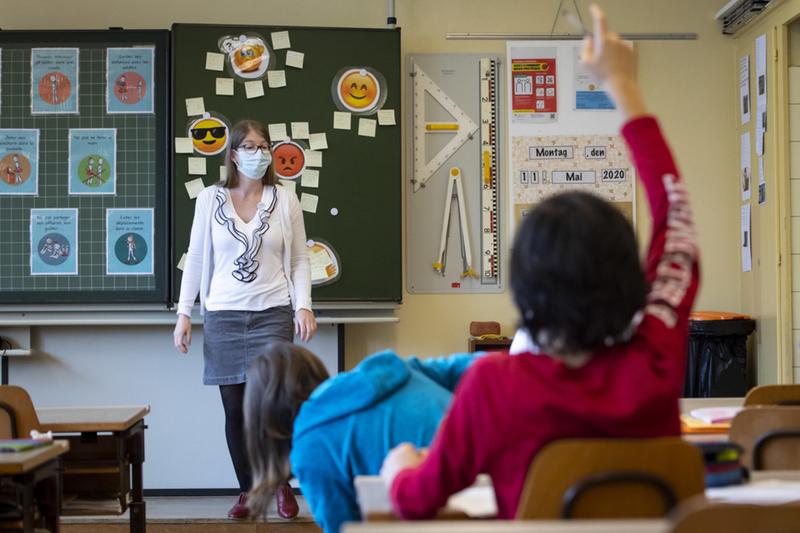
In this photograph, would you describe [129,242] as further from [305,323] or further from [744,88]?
[744,88]

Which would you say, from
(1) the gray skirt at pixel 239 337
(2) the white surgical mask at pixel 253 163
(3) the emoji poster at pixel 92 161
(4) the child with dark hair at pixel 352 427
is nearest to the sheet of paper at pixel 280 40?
(3) the emoji poster at pixel 92 161

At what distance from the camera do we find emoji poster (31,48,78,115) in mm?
5074

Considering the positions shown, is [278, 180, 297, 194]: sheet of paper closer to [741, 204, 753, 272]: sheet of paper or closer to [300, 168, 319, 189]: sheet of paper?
[300, 168, 319, 189]: sheet of paper

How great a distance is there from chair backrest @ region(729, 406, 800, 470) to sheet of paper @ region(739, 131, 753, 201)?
3.47 meters

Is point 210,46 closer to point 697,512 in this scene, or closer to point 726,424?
point 726,424

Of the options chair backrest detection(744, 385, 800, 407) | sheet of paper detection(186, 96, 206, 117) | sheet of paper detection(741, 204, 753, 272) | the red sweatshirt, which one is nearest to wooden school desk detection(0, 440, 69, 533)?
the red sweatshirt

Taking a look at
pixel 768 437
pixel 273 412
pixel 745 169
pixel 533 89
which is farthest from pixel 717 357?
pixel 273 412

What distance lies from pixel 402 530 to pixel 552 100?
474 cm

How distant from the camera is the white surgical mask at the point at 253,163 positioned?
394cm

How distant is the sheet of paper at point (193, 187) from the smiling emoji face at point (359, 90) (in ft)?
2.71

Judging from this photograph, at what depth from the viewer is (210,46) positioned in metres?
5.09

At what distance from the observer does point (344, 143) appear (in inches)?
203

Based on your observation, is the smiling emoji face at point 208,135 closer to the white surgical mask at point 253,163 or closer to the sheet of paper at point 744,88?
the white surgical mask at point 253,163

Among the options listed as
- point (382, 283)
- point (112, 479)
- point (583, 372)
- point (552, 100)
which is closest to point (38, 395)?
point (382, 283)
